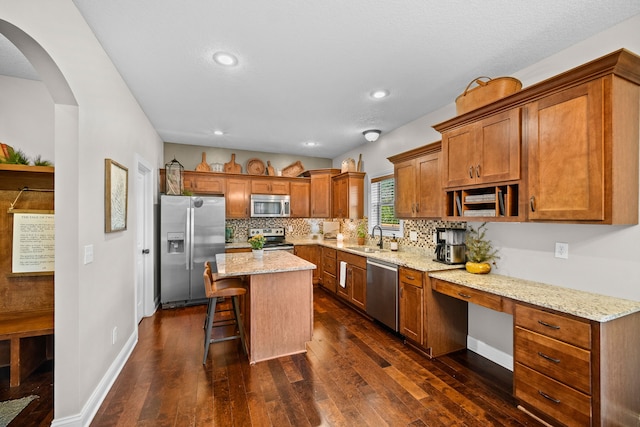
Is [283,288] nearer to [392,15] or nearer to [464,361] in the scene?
[464,361]

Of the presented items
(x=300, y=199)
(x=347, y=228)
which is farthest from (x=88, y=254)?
(x=347, y=228)

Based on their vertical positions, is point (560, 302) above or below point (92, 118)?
below

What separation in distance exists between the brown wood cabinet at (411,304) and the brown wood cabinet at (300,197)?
119 inches

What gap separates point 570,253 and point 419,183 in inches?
62.9

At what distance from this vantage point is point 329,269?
4949mm

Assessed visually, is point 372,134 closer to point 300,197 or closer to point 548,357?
point 300,197

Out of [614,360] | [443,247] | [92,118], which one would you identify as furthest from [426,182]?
[92,118]

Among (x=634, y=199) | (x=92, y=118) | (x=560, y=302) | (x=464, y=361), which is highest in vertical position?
(x=92, y=118)

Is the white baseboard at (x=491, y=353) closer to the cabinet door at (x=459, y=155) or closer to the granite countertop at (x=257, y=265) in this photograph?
the cabinet door at (x=459, y=155)

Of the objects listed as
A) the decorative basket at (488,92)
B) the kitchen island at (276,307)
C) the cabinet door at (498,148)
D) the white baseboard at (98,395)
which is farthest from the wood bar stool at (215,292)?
the decorative basket at (488,92)

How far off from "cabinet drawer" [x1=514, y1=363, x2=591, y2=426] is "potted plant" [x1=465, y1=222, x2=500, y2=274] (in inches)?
35.4

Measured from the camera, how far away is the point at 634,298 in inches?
72.7

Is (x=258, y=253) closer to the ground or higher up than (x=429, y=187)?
closer to the ground

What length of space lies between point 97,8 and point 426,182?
10.7 feet
